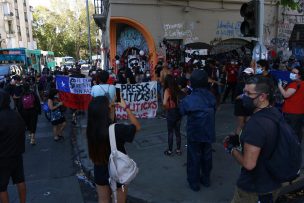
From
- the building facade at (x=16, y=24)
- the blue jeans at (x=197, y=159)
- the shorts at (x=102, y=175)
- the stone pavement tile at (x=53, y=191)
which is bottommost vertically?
the stone pavement tile at (x=53, y=191)

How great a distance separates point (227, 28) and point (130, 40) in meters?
4.80

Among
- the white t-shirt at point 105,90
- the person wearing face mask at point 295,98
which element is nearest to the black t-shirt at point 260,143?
the white t-shirt at point 105,90

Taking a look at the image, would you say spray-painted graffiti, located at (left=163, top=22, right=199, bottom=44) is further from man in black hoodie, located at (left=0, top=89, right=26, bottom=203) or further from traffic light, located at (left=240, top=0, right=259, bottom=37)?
man in black hoodie, located at (left=0, top=89, right=26, bottom=203)

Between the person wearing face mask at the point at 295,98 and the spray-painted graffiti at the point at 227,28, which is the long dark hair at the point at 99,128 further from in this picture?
the spray-painted graffiti at the point at 227,28

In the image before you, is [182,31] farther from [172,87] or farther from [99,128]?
[99,128]

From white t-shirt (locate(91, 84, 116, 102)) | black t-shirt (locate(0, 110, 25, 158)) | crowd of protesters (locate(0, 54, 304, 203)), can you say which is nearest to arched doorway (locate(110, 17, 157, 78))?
crowd of protesters (locate(0, 54, 304, 203))

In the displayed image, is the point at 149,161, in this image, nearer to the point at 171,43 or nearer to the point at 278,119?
the point at 278,119

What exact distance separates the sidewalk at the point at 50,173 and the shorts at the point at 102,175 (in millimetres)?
1661

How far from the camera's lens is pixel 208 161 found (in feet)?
16.5

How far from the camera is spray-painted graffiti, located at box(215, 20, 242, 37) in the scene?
1652 centimetres

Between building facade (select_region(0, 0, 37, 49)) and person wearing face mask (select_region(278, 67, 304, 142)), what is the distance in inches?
1699

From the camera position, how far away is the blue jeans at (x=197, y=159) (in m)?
4.95

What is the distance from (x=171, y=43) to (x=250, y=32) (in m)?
8.99

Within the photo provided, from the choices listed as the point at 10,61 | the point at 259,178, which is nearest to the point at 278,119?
the point at 259,178
